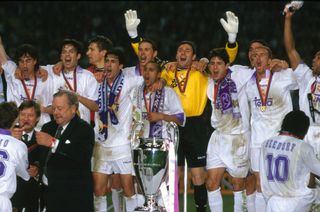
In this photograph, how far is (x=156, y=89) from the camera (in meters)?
10.1

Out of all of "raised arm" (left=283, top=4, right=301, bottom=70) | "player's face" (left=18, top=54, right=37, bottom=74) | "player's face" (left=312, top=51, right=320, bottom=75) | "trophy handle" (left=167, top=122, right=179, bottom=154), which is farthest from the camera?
"player's face" (left=18, top=54, right=37, bottom=74)

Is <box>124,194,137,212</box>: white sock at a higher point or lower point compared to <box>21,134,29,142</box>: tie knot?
lower

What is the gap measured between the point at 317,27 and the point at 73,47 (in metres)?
12.9

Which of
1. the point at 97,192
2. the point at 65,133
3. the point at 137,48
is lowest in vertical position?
the point at 97,192

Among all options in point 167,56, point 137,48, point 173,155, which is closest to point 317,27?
point 167,56

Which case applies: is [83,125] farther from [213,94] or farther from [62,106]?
[213,94]

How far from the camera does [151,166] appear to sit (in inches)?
353

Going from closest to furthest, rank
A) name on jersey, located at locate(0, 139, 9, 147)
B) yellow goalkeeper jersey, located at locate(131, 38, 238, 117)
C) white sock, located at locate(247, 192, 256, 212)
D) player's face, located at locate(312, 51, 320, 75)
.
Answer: name on jersey, located at locate(0, 139, 9, 147), player's face, located at locate(312, 51, 320, 75), white sock, located at locate(247, 192, 256, 212), yellow goalkeeper jersey, located at locate(131, 38, 238, 117)

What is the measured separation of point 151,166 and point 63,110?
1.16 meters

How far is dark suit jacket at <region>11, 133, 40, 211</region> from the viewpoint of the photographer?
8.98 m

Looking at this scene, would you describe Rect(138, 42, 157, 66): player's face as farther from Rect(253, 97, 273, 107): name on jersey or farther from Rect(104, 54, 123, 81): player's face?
Rect(253, 97, 273, 107): name on jersey

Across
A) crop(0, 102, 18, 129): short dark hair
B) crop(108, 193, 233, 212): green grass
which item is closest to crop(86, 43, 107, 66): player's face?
crop(0, 102, 18, 129): short dark hair

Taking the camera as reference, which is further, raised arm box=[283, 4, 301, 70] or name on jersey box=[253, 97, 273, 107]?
name on jersey box=[253, 97, 273, 107]

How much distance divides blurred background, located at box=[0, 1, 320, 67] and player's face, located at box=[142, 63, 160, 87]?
31.4ft
